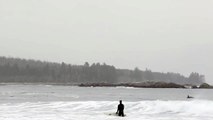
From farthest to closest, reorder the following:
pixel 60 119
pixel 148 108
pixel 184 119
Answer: pixel 148 108 → pixel 184 119 → pixel 60 119

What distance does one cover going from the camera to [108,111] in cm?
4434

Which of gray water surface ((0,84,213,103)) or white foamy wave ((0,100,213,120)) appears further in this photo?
gray water surface ((0,84,213,103))

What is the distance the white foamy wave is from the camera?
3772 cm

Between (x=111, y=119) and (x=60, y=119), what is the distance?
3.98 meters

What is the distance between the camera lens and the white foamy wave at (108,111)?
37719 millimetres

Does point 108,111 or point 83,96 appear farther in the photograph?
point 83,96

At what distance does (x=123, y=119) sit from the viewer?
36156 millimetres

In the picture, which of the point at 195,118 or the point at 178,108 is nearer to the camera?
the point at 195,118

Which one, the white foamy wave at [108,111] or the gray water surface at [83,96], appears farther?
the gray water surface at [83,96]

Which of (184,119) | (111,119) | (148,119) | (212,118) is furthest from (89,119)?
(212,118)

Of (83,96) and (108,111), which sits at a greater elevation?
(83,96)

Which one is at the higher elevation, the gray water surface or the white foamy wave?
the gray water surface

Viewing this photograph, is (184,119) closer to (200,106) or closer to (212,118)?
(212,118)

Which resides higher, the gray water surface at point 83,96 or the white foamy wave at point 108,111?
the gray water surface at point 83,96
